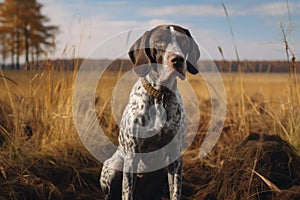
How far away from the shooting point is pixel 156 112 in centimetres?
288

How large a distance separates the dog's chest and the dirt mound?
91 cm

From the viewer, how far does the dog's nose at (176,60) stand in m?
2.70

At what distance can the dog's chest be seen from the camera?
287 cm

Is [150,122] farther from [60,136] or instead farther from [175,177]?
[60,136]

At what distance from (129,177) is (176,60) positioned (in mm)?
899

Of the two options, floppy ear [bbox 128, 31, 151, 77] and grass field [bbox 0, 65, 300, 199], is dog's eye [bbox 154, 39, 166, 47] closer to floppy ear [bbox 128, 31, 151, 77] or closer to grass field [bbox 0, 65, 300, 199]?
floppy ear [bbox 128, 31, 151, 77]

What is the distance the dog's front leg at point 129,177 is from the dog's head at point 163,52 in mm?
601

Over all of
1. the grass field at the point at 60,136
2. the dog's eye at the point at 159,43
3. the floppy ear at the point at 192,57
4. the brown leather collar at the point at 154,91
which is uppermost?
the dog's eye at the point at 159,43

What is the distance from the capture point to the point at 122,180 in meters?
3.10

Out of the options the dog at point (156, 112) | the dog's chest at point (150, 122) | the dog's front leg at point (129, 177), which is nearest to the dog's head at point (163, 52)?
the dog at point (156, 112)

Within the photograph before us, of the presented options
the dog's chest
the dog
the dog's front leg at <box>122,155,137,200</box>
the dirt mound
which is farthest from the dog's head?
the dirt mound

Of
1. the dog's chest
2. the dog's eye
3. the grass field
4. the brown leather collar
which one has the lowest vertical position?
the grass field

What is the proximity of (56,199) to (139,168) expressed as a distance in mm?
1088

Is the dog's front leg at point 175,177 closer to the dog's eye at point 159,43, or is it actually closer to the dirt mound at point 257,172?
the dirt mound at point 257,172
